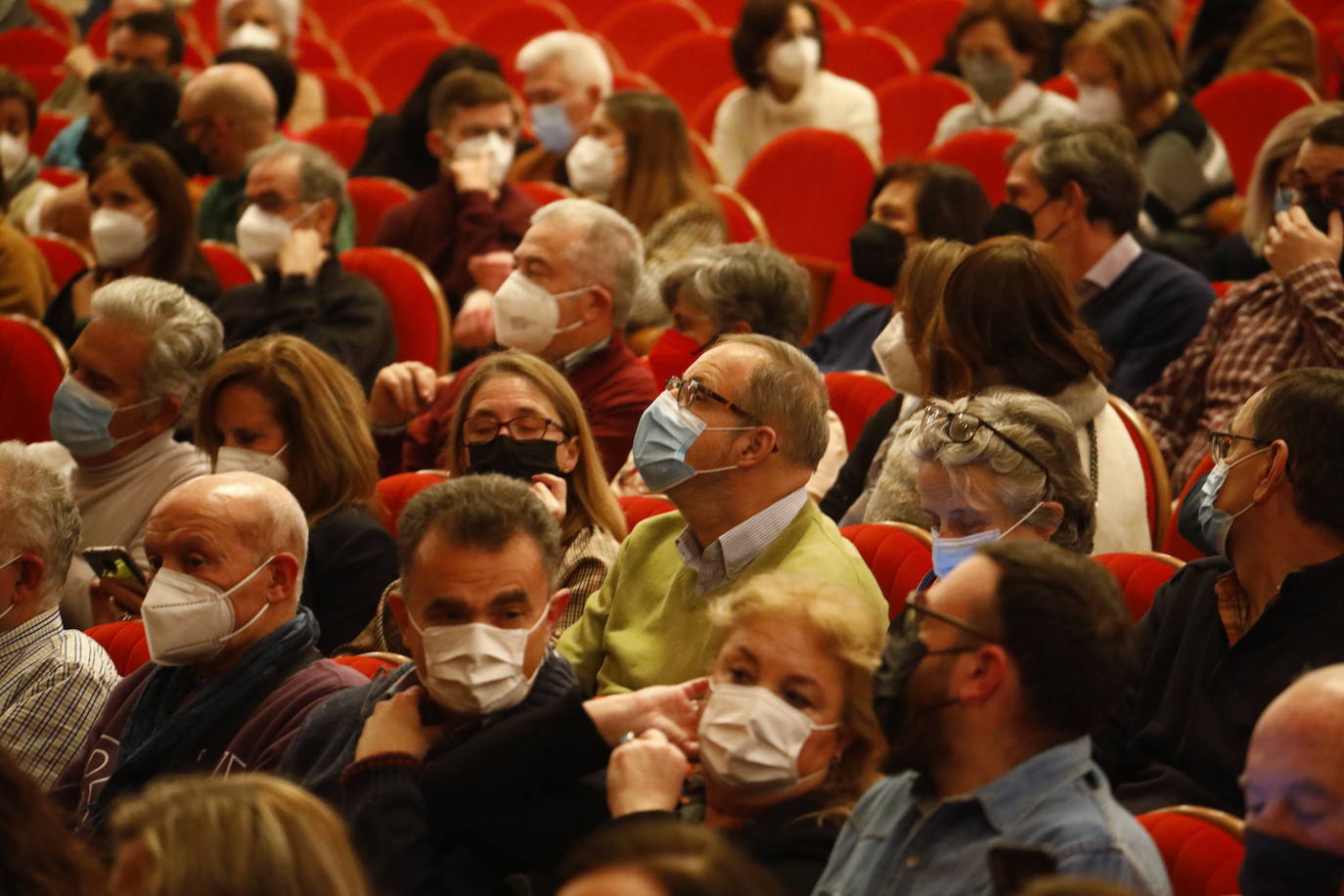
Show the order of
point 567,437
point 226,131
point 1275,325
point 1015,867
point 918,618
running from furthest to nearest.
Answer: point 226,131 < point 1275,325 < point 567,437 < point 918,618 < point 1015,867

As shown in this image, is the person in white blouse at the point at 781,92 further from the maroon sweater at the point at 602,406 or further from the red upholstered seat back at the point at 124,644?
the red upholstered seat back at the point at 124,644

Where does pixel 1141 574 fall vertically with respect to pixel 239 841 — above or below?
below

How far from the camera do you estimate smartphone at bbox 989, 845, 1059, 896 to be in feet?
5.91

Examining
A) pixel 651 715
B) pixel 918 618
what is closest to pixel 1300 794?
pixel 918 618

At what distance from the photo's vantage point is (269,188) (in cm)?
517

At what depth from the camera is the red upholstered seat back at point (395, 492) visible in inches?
146

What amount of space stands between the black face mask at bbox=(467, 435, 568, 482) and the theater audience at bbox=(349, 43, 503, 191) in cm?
319

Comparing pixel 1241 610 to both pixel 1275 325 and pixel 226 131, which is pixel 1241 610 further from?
pixel 226 131

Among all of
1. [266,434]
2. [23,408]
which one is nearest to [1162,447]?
[266,434]

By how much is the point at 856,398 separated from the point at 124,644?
5.56ft

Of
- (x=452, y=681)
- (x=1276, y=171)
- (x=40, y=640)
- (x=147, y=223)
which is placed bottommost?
(x=40, y=640)

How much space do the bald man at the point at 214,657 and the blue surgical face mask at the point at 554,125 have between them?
3382 millimetres

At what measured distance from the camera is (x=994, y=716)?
2.06 metres

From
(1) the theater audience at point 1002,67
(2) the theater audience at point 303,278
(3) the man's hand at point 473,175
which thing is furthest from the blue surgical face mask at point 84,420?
(1) the theater audience at point 1002,67
